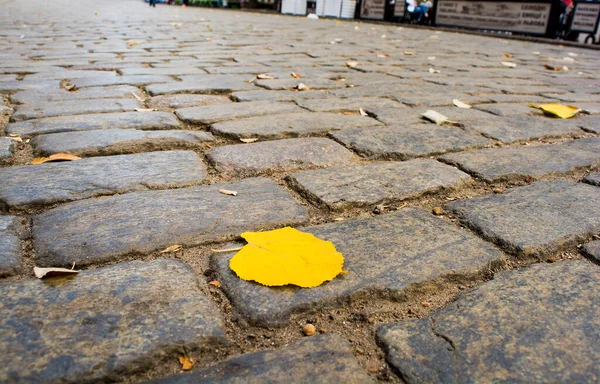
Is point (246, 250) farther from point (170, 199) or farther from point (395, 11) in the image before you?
point (395, 11)

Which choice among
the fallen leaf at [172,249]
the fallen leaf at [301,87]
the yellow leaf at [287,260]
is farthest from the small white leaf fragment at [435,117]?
the fallen leaf at [172,249]

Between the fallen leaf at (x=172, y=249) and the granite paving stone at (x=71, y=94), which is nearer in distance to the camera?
the fallen leaf at (x=172, y=249)

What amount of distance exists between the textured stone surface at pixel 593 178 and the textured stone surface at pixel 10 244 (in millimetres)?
1863

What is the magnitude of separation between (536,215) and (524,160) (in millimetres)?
568

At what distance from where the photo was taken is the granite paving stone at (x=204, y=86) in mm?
2977

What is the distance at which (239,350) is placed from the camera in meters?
0.89

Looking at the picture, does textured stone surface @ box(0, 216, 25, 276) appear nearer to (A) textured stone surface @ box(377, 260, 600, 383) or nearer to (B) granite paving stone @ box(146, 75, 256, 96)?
(A) textured stone surface @ box(377, 260, 600, 383)

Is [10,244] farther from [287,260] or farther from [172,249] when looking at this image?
[287,260]

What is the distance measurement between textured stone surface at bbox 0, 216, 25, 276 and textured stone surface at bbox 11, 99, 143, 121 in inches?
46.9

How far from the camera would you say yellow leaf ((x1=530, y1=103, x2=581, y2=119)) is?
2.73 m

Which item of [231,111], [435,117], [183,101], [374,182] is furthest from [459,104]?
[183,101]

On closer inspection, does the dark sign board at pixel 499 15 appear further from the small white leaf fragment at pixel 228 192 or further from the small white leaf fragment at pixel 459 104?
the small white leaf fragment at pixel 228 192

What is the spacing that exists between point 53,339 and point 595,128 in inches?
106

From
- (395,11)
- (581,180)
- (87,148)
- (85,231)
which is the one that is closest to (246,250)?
(85,231)
